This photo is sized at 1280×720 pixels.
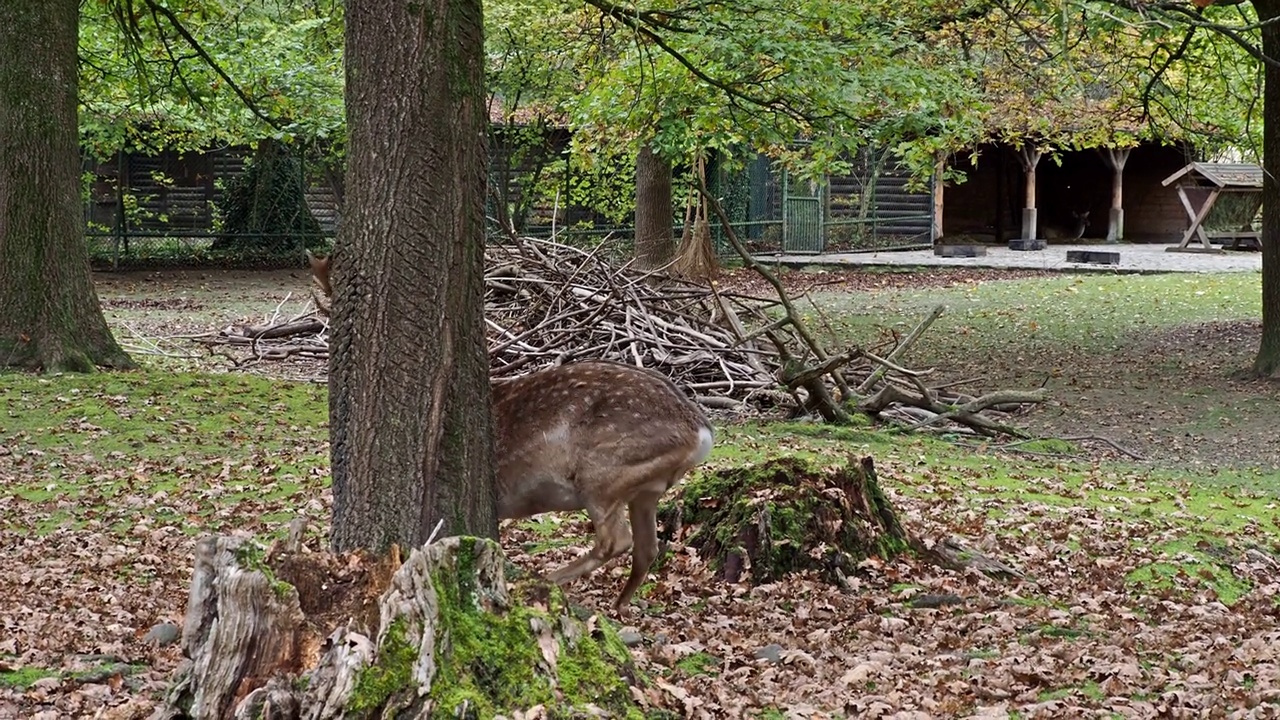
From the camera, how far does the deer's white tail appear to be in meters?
6.27

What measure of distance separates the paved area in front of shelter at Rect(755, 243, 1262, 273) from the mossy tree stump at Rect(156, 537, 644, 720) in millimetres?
27682

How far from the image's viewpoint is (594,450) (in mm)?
6277

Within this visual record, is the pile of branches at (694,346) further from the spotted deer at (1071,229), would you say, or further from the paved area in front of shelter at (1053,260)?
the spotted deer at (1071,229)

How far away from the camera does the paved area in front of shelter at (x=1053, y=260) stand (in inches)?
1257

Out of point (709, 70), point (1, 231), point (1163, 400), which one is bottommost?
point (1163, 400)

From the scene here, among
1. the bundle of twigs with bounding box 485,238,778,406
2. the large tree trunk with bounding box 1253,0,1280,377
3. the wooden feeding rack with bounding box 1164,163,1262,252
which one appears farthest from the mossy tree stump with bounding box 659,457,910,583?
the wooden feeding rack with bounding box 1164,163,1262,252

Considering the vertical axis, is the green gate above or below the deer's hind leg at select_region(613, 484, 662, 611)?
above

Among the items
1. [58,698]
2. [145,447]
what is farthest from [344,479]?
[145,447]

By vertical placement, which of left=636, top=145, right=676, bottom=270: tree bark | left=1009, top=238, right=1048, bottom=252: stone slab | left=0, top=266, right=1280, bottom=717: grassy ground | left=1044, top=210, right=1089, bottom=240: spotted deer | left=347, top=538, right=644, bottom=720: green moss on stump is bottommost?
left=0, top=266, right=1280, bottom=717: grassy ground

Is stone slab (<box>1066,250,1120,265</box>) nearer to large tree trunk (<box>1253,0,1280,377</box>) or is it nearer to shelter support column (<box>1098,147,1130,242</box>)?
shelter support column (<box>1098,147,1130,242</box>)

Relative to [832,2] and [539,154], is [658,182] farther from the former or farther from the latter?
[832,2]

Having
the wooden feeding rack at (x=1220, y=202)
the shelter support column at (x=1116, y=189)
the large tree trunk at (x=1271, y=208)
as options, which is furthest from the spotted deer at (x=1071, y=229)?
the large tree trunk at (x=1271, y=208)

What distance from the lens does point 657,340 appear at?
1384 centimetres

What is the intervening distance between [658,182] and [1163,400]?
1336 centimetres
